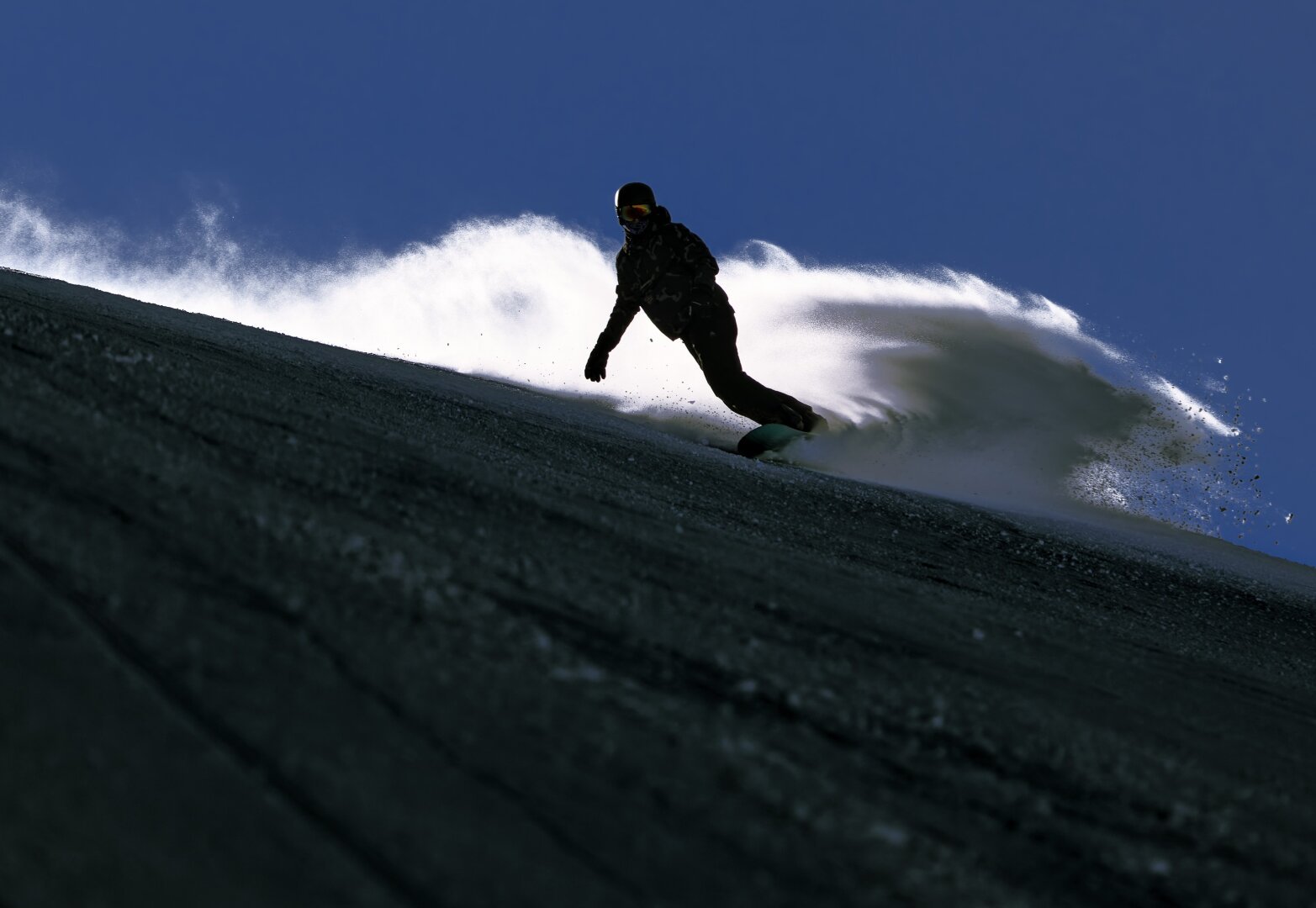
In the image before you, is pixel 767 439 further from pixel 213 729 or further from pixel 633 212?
pixel 213 729

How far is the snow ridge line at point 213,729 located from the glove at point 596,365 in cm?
955

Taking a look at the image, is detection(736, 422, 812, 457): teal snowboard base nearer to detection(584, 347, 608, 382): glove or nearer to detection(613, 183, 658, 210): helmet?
detection(584, 347, 608, 382): glove

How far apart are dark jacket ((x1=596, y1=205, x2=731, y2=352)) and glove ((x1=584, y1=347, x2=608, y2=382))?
1.80 feet

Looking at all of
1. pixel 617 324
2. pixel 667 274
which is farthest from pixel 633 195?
pixel 617 324

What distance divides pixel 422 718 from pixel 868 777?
93 cm

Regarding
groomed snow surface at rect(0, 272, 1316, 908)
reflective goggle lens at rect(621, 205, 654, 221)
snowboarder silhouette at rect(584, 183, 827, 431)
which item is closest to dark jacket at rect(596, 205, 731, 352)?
snowboarder silhouette at rect(584, 183, 827, 431)

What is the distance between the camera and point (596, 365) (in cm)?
1192

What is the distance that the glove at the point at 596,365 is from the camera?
468 inches

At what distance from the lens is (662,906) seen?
1.67 meters

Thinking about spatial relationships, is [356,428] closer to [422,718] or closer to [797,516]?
[797,516]

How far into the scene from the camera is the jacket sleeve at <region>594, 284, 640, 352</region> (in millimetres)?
11766

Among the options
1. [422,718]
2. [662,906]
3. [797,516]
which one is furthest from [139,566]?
[797,516]

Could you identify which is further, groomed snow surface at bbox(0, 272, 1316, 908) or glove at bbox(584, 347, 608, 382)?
glove at bbox(584, 347, 608, 382)

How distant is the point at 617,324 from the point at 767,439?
1.92 meters
